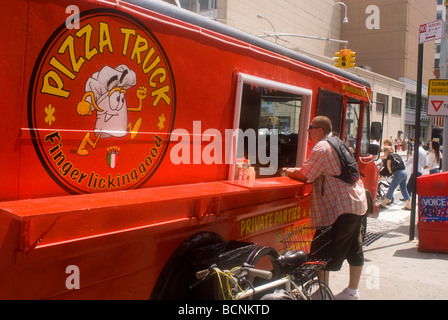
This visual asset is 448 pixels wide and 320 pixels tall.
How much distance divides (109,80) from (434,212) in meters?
5.62

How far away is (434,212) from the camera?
6.54m

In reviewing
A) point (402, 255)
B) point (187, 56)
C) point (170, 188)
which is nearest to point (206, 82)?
point (187, 56)

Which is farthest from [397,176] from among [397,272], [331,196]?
[331,196]

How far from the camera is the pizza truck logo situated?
2469 millimetres

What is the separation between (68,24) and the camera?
2.52 meters

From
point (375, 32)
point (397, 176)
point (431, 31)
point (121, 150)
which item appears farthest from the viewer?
point (375, 32)

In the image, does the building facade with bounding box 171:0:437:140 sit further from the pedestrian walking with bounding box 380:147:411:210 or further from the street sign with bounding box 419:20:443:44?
the street sign with bounding box 419:20:443:44

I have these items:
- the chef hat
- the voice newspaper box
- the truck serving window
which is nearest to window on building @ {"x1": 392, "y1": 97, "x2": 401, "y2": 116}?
the voice newspaper box

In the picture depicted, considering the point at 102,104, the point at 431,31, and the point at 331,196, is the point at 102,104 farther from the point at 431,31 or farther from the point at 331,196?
the point at 431,31

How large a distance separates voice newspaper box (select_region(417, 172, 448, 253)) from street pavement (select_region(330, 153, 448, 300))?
19cm

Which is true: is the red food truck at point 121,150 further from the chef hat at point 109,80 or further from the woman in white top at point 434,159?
the woman in white top at point 434,159

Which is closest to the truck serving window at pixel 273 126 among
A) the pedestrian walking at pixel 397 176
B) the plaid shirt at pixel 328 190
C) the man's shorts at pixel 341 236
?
the plaid shirt at pixel 328 190
